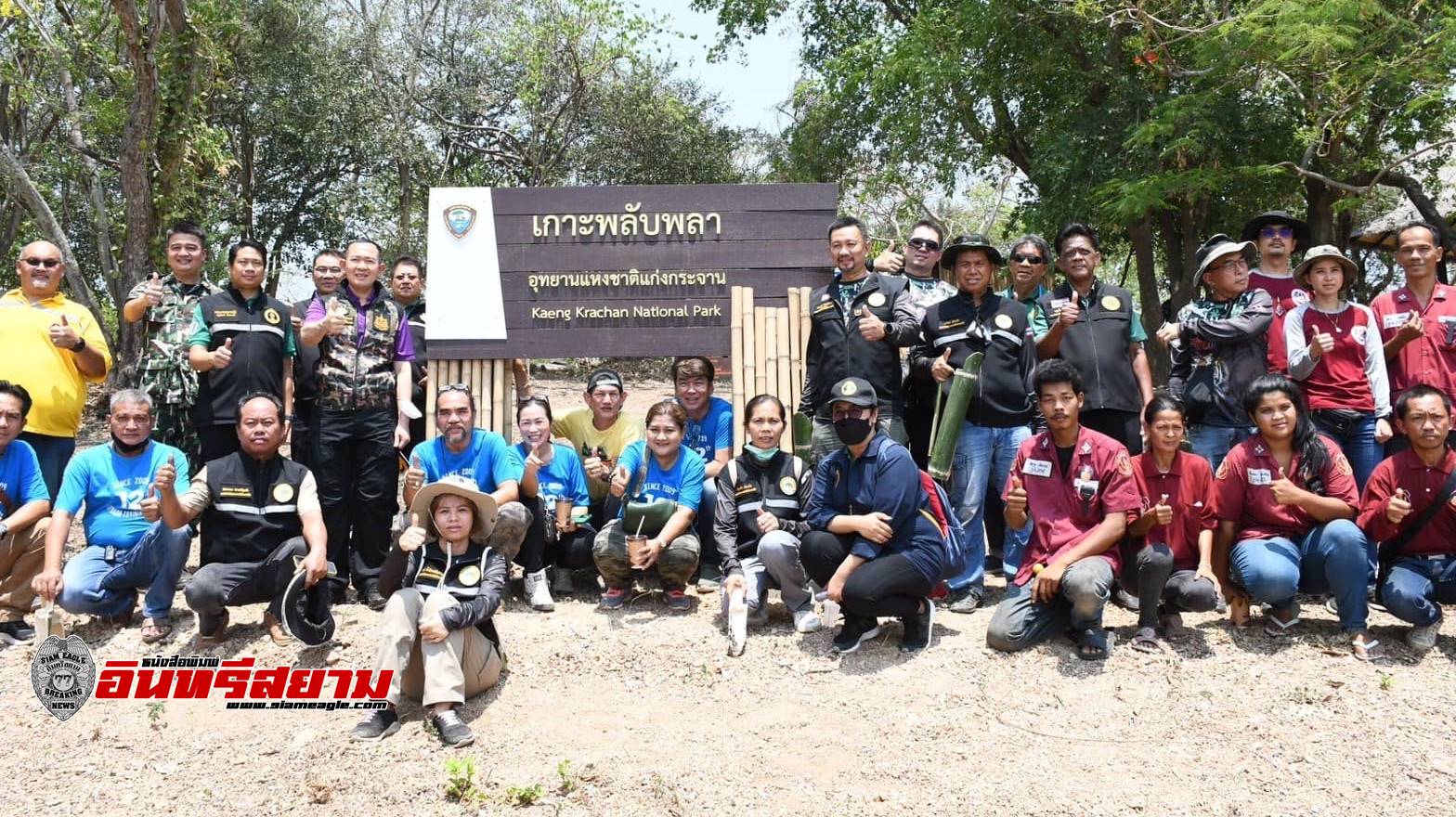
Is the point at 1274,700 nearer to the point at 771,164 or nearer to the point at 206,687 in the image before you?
the point at 206,687

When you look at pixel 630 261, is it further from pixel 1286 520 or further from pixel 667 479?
pixel 1286 520

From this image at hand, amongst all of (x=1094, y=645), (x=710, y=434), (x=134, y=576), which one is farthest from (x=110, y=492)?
(x=1094, y=645)

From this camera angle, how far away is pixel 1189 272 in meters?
13.7

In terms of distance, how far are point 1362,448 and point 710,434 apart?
3405 mm

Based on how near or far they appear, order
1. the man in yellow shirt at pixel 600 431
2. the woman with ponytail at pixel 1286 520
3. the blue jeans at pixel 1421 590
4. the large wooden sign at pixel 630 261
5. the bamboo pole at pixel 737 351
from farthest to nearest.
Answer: the large wooden sign at pixel 630 261
the bamboo pole at pixel 737 351
the man in yellow shirt at pixel 600 431
the woman with ponytail at pixel 1286 520
the blue jeans at pixel 1421 590

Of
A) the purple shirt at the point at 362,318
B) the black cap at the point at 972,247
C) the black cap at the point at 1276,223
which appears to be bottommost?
the purple shirt at the point at 362,318

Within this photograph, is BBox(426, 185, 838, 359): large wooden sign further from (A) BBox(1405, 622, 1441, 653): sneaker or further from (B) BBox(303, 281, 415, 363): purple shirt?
(A) BBox(1405, 622, 1441, 653): sneaker

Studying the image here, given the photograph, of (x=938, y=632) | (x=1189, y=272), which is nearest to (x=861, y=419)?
(x=938, y=632)

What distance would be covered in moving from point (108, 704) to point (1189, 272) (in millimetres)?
13114

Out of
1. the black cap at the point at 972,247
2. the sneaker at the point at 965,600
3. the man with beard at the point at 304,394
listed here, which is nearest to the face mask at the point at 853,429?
the sneaker at the point at 965,600

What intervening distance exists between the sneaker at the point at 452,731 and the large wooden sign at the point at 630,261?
2.91 m

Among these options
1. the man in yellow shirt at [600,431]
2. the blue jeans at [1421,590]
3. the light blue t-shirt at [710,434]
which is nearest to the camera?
the blue jeans at [1421,590]

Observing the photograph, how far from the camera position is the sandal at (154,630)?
501 centimetres

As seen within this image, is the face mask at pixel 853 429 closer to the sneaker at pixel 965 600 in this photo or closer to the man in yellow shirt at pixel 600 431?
the sneaker at pixel 965 600
